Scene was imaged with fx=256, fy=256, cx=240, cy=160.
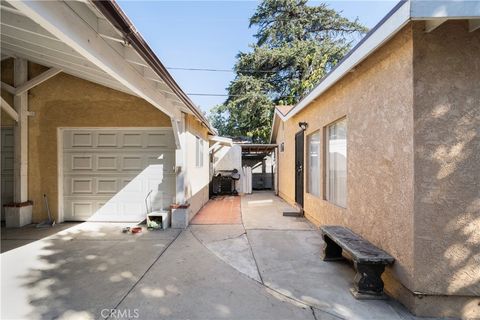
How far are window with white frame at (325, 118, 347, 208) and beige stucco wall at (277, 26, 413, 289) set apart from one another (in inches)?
10.8

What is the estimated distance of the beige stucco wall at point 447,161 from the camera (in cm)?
257

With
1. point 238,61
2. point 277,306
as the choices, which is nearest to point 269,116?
point 238,61

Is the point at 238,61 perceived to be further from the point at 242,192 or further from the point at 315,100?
the point at 315,100

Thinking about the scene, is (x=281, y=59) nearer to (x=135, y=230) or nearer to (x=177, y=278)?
(x=135, y=230)

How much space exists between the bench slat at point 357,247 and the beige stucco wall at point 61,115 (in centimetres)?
456

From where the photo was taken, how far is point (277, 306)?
276 centimetres

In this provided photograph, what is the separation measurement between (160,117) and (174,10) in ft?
23.7

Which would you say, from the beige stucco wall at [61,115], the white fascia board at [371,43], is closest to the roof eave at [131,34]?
the beige stucco wall at [61,115]

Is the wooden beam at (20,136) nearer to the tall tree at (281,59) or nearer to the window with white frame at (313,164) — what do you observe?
the window with white frame at (313,164)

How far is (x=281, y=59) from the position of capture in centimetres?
1919

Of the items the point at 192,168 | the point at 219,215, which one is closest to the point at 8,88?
the point at 192,168

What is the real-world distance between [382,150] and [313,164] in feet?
11.2

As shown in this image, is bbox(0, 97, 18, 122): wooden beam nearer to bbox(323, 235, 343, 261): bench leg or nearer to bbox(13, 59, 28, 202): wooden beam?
bbox(13, 59, 28, 202): wooden beam

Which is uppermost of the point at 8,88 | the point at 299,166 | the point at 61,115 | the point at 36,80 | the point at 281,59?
the point at 281,59
